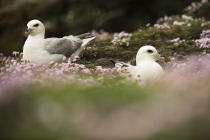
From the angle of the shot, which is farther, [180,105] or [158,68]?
[158,68]

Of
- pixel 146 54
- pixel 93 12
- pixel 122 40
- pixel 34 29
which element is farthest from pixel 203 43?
pixel 93 12

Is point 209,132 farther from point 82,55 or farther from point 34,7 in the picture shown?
point 34,7

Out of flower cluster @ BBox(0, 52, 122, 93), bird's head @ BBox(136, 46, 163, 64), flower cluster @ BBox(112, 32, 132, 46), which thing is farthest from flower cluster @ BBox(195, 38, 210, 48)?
flower cluster @ BBox(0, 52, 122, 93)

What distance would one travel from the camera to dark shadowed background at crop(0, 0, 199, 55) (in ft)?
77.1

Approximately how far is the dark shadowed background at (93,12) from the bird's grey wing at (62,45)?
10.8m

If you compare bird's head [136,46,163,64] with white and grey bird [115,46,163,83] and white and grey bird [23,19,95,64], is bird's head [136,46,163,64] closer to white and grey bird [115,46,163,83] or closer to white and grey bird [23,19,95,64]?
white and grey bird [115,46,163,83]

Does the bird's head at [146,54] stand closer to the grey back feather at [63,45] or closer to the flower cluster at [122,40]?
the grey back feather at [63,45]

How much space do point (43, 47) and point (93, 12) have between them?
14.1 meters

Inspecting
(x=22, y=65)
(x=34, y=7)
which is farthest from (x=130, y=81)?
(x=34, y=7)

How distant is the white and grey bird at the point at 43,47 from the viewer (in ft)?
36.5

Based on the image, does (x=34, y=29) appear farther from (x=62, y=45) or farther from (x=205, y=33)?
(x=205, y=33)

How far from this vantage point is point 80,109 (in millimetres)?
4902

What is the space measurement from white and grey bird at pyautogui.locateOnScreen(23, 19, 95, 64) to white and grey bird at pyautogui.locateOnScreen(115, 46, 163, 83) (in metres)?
1.69

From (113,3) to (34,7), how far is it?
3.81 meters
